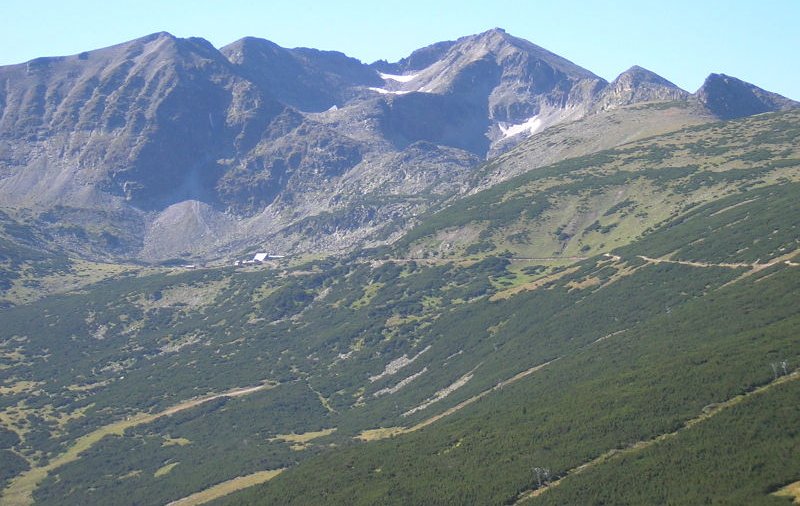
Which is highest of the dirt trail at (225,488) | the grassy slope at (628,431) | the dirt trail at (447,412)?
the grassy slope at (628,431)

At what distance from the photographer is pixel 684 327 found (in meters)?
160

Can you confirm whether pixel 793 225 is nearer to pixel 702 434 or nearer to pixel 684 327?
pixel 684 327

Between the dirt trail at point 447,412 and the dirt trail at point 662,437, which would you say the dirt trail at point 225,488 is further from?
the dirt trail at point 662,437

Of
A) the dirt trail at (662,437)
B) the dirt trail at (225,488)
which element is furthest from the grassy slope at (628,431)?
the dirt trail at (225,488)

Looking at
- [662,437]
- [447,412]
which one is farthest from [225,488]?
A: [662,437]

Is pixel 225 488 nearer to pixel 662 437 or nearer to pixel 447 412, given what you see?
pixel 447 412

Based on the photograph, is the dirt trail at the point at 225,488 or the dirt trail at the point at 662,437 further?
the dirt trail at the point at 225,488

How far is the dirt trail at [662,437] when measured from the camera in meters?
106

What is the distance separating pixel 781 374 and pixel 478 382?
90.5 meters

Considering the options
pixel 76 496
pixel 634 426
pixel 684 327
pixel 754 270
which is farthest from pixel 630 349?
pixel 76 496

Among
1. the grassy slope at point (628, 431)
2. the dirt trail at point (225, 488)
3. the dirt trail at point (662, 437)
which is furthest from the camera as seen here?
the dirt trail at point (225, 488)

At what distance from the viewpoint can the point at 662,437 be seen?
351 ft

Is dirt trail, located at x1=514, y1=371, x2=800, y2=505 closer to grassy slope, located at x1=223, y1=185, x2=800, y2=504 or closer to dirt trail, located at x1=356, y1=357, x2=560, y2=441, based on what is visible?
grassy slope, located at x1=223, y1=185, x2=800, y2=504

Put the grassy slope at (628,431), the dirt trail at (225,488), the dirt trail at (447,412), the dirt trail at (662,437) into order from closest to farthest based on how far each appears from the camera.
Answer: the grassy slope at (628,431)
the dirt trail at (662,437)
the dirt trail at (225,488)
the dirt trail at (447,412)
